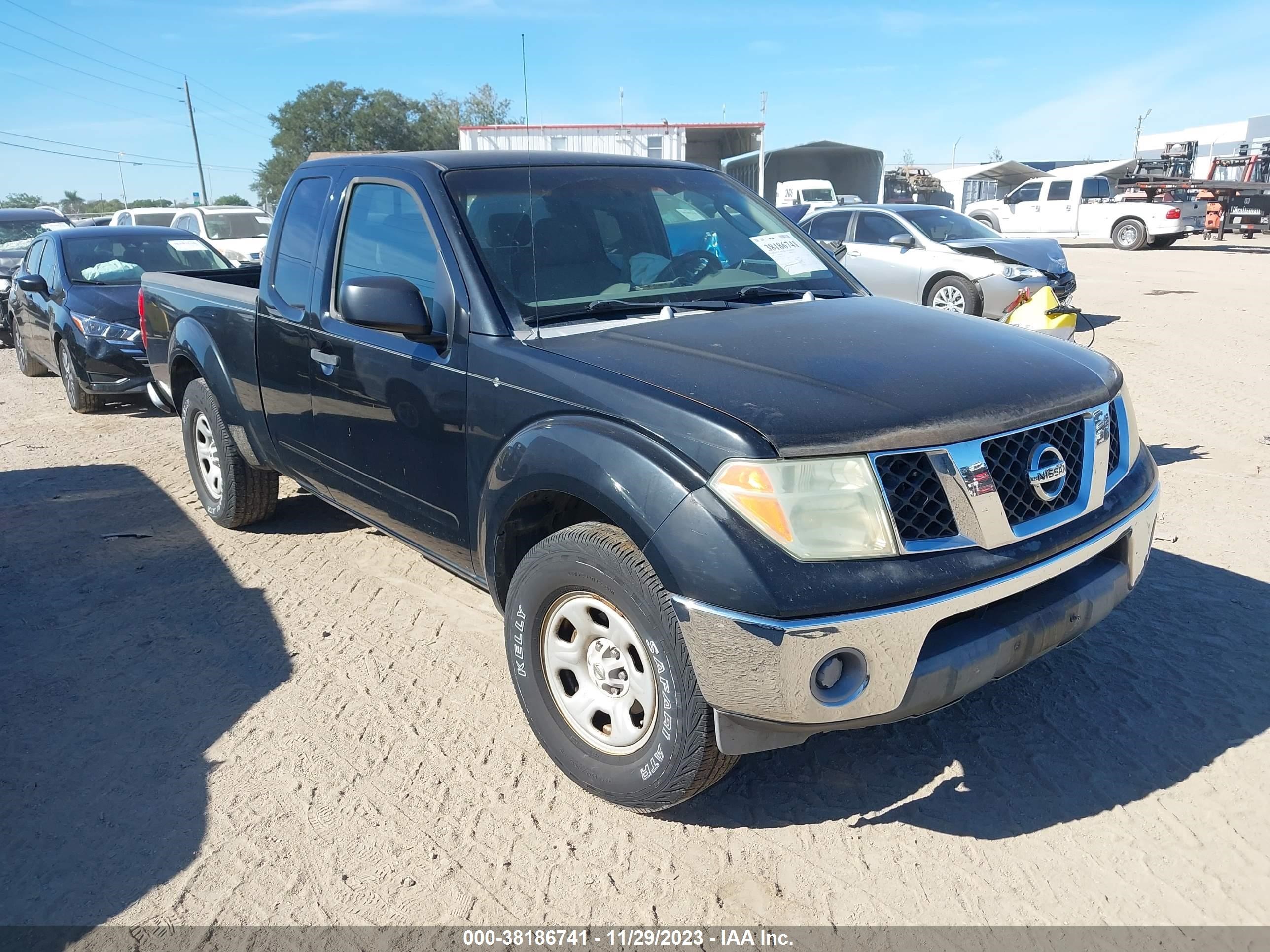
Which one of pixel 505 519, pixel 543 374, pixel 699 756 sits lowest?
pixel 699 756

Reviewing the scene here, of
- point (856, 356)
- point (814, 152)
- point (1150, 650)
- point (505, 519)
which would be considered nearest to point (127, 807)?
point (505, 519)

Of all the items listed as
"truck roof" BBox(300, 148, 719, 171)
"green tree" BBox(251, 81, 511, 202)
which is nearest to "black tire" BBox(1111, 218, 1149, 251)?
"truck roof" BBox(300, 148, 719, 171)

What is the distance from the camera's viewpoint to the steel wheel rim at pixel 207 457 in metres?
5.31

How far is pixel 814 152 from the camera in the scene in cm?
4672

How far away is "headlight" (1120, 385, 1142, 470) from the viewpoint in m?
3.01

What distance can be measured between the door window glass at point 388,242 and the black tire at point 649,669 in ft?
3.31

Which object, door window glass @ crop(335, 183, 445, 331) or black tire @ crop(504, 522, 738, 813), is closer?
black tire @ crop(504, 522, 738, 813)

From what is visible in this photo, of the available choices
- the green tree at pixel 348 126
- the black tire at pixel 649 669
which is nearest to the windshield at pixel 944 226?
the black tire at pixel 649 669

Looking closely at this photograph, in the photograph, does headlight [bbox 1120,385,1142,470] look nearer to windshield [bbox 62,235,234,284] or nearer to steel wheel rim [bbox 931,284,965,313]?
windshield [bbox 62,235,234,284]

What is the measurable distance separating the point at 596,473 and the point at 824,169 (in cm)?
5118

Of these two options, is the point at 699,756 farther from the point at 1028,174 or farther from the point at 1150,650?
the point at 1028,174

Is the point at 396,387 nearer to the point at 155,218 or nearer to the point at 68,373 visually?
the point at 68,373

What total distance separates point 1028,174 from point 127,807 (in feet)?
169

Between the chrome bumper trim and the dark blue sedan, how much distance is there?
23.9 ft
